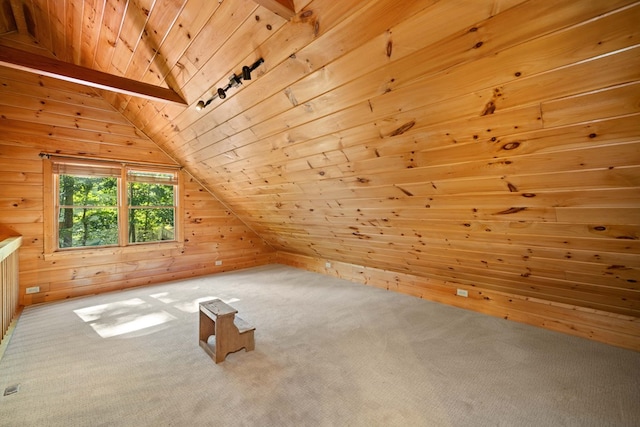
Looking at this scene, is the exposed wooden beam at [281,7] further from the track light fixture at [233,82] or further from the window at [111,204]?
the window at [111,204]

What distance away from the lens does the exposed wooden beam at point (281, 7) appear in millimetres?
1217

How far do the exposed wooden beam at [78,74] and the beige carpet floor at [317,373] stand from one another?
2.12 meters

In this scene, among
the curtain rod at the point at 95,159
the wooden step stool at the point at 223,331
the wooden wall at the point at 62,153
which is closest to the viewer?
the wooden step stool at the point at 223,331

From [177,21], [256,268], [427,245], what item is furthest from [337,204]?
[256,268]

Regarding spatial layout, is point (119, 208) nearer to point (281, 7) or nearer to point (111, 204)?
point (111, 204)

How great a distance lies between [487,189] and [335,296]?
2290 millimetres

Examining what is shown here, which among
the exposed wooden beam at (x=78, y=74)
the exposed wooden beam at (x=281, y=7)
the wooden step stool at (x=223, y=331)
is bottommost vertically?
the wooden step stool at (x=223, y=331)

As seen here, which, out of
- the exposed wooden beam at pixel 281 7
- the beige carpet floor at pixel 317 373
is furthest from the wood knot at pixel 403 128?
the beige carpet floor at pixel 317 373

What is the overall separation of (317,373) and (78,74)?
2956 millimetres

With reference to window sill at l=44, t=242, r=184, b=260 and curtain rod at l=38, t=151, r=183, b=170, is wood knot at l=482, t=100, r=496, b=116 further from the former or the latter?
window sill at l=44, t=242, r=184, b=260

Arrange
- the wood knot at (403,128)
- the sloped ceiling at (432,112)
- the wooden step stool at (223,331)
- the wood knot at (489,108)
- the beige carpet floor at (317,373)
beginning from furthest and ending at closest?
the wooden step stool at (223,331)
the wood knot at (403,128)
the beige carpet floor at (317,373)
the wood knot at (489,108)
the sloped ceiling at (432,112)

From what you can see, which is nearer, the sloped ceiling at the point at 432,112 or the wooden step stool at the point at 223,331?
the sloped ceiling at the point at 432,112

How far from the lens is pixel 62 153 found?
3.32m

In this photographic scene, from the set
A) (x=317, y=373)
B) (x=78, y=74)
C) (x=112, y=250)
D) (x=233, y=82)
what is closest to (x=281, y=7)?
(x=233, y=82)
